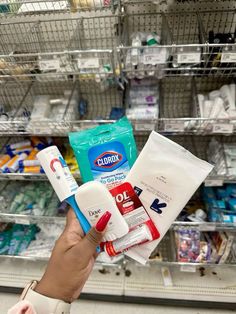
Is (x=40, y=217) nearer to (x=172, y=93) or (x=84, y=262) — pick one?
(x=84, y=262)

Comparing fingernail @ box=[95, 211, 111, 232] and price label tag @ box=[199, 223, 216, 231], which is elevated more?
fingernail @ box=[95, 211, 111, 232]

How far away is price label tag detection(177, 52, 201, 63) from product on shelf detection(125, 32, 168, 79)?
61 millimetres

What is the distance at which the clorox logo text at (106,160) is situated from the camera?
0.78 meters

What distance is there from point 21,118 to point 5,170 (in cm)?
27

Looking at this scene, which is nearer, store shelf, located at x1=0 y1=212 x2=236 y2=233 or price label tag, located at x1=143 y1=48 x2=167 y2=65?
price label tag, located at x1=143 y1=48 x2=167 y2=65

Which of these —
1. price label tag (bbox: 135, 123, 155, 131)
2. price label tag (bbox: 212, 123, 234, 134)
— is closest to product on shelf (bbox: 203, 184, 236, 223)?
price label tag (bbox: 212, 123, 234, 134)

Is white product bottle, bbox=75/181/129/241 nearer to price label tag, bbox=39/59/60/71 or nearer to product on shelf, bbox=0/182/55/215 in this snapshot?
price label tag, bbox=39/59/60/71

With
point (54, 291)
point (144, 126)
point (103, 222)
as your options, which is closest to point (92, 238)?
point (103, 222)

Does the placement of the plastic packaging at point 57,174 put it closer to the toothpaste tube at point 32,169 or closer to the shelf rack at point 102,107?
the shelf rack at point 102,107

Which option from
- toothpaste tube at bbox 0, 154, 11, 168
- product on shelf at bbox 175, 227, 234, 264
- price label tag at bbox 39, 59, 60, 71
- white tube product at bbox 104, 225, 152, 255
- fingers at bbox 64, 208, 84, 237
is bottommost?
product on shelf at bbox 175, 227, 234, 264

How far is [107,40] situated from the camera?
134 centimetres

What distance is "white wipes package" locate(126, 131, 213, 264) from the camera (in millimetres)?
741

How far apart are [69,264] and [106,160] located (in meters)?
0.30

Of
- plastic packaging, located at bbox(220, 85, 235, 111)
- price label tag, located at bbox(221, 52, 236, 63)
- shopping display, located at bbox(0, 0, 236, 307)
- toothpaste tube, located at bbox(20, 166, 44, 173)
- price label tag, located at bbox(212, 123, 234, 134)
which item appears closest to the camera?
shopping display, located at bbox(0, 0, 236, 307)
